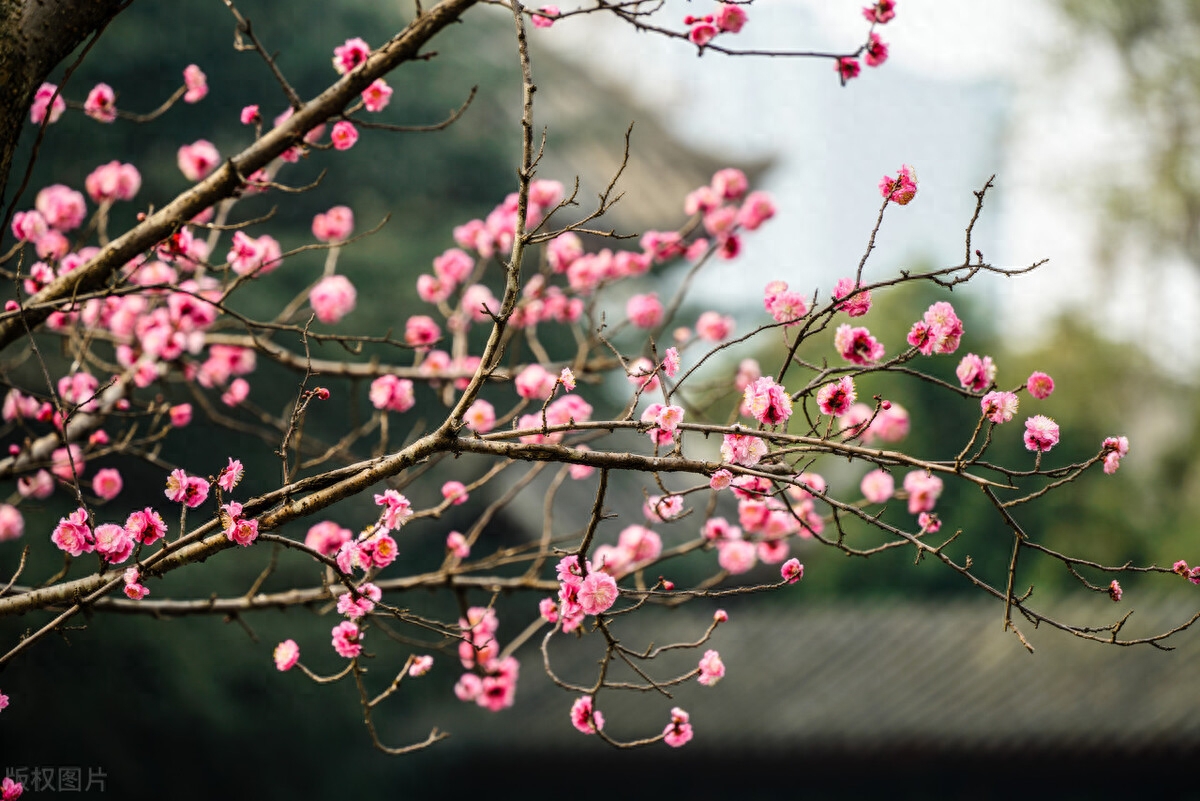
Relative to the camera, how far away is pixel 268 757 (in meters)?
6.57

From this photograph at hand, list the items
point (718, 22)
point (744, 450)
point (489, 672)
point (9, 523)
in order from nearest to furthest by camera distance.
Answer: point (744, 450), point (718, 22), point (489, 672), point (9, 523)

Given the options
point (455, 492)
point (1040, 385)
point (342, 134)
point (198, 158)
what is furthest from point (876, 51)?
point (198, 158)

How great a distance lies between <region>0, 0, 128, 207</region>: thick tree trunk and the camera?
1591 mm

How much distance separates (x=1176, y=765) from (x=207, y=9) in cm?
772

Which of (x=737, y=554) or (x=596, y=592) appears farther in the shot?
(x=737, y=554)

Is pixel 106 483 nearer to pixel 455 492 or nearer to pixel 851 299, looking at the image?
pixel 455 492

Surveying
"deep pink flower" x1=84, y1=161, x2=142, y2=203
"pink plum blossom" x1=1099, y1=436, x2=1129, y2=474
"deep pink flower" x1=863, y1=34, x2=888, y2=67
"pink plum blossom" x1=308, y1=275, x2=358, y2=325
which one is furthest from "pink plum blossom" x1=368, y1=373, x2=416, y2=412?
"pink plum blossom" x1=1099, y1=436, x2=1129, y2=474

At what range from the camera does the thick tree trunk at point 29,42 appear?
62.6 inches

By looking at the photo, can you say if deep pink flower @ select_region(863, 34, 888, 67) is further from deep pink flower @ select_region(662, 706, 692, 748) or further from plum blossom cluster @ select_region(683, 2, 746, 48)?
deep pink flower @ select_region(662, 706, 692, 748)

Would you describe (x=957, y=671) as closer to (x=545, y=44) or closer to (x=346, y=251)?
(x=346, y=251)

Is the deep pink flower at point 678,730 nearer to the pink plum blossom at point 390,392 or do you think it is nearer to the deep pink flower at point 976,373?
the deep pink flower at point 976,373

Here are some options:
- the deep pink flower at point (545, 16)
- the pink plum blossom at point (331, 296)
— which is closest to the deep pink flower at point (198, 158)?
the pink plum blossom at point (331, 296)

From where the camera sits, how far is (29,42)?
1.60 meters

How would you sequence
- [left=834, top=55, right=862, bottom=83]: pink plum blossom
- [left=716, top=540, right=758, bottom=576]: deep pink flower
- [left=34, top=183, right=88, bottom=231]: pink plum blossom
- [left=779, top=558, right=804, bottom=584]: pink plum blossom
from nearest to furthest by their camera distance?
[left=779, top=558, right=804, bottom=584]: pink plum blossom, [left=834, top=55, right=862, bottom=83]: pink plum blossom, [left=716, top=540, right=758, bottom=576]: deep pink flower, [left=34, top=183, right=88, bottom=231]: pink plum blossom
